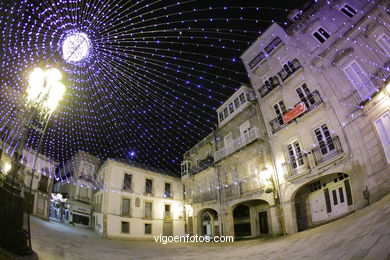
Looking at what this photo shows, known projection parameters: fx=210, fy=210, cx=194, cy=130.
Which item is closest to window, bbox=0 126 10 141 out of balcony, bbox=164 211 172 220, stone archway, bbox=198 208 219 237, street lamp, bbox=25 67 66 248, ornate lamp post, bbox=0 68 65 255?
ornate lamp post, bbox=0 68 65 255

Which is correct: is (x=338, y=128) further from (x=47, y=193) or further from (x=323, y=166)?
(x=47, y=193)

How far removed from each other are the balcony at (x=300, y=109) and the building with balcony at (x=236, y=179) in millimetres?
1744

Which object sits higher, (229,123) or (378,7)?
(378,7)

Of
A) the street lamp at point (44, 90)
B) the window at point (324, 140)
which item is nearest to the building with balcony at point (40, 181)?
the street lamp at point (44, 90)

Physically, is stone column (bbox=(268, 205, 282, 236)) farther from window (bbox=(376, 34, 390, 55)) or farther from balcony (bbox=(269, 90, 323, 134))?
window (bbox=(376, 34, 390, 55))

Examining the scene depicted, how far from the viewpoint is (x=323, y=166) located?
11.2 metres

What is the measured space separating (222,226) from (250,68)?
1315 centimetres

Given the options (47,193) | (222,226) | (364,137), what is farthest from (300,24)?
(47,193)

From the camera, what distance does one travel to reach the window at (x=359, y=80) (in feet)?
32.1

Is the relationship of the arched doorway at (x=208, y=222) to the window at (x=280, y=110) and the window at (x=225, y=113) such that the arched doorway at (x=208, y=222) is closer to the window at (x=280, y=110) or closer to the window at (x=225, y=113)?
the window at (x=225, y=113)

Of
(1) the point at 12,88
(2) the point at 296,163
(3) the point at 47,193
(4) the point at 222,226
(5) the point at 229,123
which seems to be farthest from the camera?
(3) the point at 47,193

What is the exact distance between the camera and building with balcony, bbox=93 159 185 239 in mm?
20141

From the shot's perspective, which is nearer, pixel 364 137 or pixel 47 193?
pixel 364 137

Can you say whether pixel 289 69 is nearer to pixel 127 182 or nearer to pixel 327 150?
pixel 327 150
